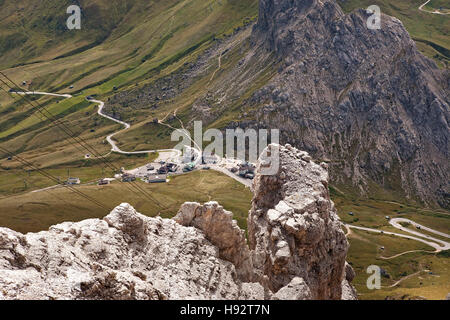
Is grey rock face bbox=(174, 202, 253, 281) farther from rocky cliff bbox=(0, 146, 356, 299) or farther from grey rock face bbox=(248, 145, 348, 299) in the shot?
grey rock face bbox=(248, 145, 348, 299)

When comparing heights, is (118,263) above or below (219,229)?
below

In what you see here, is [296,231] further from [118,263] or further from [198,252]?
[118,263]

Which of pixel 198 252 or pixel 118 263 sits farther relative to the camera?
pixel 198 252

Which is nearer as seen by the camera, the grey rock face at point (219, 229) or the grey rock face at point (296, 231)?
the grey rock face at point (219, 229)

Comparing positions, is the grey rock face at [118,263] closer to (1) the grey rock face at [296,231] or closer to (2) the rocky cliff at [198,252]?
(2) the rocky cliff at [198,252]

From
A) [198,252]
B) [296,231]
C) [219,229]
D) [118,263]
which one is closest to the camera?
[118,263]

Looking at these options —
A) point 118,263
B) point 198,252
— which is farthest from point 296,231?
point 118,263

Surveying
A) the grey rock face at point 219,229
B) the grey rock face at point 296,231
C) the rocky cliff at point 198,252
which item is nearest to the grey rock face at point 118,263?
the rocky cliff at point 198,252

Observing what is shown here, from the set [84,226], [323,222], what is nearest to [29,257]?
[84,226]

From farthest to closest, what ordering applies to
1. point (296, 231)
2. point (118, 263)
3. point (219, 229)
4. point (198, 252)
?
point (296, 231)
point (219, 229)
point (198, 252)
point (118, 263)
